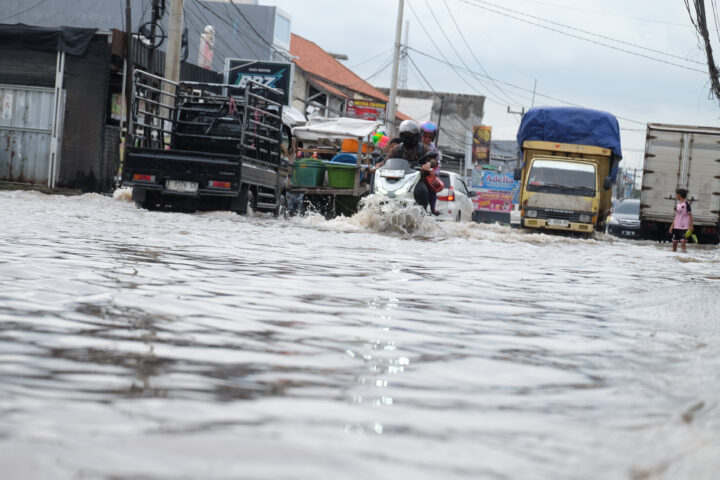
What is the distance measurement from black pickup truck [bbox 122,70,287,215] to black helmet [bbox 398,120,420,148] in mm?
3028

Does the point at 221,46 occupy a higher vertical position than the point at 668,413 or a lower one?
higher

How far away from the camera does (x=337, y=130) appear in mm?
22406

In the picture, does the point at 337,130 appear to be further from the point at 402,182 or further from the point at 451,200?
the point at 402,182

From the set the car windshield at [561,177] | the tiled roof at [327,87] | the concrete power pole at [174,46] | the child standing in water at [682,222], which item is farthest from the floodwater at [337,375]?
the tiled roof at [327,87]

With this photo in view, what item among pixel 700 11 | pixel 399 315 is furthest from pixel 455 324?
pixel 700 11

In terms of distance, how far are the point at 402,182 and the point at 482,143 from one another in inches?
2343

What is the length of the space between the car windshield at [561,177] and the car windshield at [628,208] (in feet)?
34.5

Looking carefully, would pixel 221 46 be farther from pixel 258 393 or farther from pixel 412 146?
pixel 258 393

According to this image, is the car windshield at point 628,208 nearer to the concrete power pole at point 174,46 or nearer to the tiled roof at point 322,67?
the tiled roof at point 322,67

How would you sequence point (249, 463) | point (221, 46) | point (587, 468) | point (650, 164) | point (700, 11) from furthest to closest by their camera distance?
point (221, 46) → point (650, 164) → point (700, 11) → point (587, 468) → point (249, 463)

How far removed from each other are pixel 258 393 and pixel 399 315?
2091mm

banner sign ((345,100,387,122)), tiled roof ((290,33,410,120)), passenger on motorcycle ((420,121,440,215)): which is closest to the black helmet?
passenger on motorcycle ((420,121,440,215))

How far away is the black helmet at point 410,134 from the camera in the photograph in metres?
13.9

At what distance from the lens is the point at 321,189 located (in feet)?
65.9
